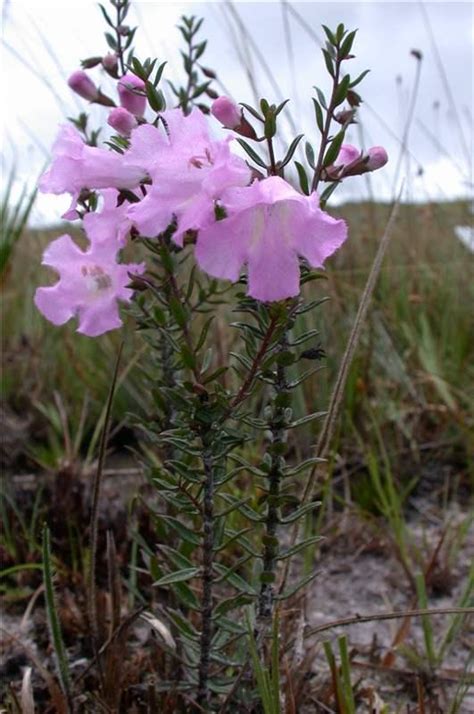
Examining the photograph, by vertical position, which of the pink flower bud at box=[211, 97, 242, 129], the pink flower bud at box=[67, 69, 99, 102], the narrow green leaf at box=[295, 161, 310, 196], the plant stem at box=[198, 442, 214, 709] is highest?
the pink flower bud at box=[67, 69, 99, 102]

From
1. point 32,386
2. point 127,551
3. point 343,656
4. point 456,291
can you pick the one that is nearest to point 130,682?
point 343,656

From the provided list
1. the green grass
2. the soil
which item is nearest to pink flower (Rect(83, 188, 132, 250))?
the soil

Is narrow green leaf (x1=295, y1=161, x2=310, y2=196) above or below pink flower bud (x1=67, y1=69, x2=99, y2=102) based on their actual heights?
below

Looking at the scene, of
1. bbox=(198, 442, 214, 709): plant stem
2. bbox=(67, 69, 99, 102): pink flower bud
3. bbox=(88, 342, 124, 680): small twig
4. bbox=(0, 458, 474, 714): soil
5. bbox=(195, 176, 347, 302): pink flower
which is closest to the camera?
bbox=(195, 176, 347, 302): pink flower

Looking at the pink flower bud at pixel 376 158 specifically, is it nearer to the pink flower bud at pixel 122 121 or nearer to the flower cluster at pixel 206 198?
the flower cluster at pixel 206 198

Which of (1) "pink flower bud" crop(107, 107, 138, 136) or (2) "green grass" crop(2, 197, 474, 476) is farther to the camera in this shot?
(2) "green grass" crop(2, 197, 474, 476)

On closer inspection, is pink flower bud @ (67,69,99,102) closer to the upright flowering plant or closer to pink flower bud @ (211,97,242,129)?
the upright flowering plant

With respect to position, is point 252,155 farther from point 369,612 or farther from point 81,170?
point 369,612

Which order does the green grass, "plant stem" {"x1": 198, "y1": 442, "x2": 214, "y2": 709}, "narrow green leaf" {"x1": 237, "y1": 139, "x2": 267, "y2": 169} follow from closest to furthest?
"narrow green leaf" {"x1": 237, "y1": 139, "x2": 267, "y2": 169}
"plant stem" {"x1": 198, "y1": 442, "x2": 214, "y2": 709}
the green grass

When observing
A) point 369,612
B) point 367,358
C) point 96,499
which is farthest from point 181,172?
point 367,358
